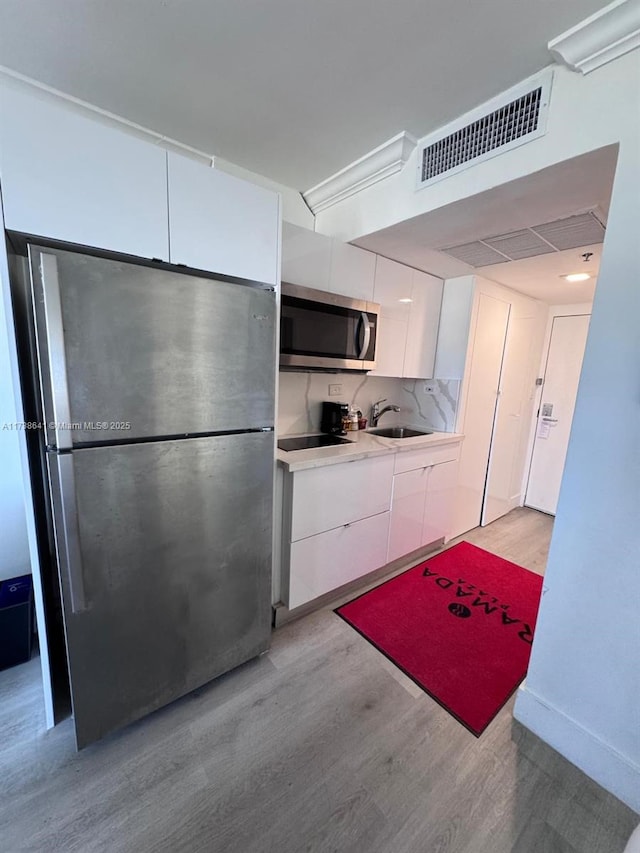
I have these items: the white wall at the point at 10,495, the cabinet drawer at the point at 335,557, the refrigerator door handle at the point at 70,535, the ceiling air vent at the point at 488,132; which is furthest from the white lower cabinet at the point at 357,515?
the ceiling air vent at the point at 488,132

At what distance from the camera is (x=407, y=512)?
2.48 metres

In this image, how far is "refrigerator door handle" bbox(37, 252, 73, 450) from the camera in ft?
3.20

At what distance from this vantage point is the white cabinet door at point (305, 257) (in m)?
1.90

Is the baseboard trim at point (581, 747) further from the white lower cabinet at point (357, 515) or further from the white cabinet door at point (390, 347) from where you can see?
the white cabinet door at point (390, 347)

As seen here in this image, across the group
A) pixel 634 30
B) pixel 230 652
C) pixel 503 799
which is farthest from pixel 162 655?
pixel 634 30

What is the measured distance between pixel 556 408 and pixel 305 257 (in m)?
3.16

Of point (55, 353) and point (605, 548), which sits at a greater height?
point (55, 353)

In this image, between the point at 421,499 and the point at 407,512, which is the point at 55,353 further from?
the point at 421,499

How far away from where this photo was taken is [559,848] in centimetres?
110

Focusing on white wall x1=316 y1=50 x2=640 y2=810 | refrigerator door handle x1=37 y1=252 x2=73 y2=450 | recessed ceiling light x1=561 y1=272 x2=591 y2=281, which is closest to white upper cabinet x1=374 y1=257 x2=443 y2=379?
recessed ceiling light x1=561 y1=272 x2=591 y2=281

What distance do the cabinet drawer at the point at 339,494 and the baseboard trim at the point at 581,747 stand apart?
3.59 ft

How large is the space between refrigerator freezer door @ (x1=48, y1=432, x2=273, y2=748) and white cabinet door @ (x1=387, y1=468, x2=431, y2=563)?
1.08m

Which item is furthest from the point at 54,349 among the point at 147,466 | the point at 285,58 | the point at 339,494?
the point at 339,494

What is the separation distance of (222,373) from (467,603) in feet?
6.84
